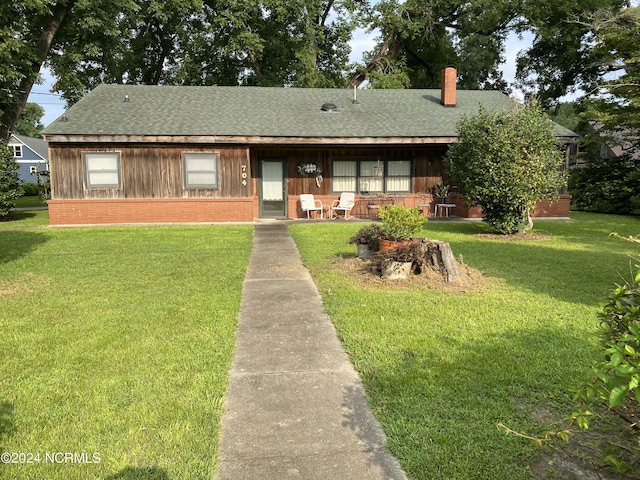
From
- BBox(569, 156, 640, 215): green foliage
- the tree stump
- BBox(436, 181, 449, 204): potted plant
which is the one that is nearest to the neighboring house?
BBox(436, 181, 449, 204): potted plant

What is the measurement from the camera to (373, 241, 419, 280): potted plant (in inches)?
271

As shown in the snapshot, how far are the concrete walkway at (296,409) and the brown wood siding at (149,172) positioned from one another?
11.0 metres

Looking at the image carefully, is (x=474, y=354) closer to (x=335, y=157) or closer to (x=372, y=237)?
(x=372, y=237)

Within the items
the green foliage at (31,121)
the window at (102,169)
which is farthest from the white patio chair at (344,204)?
the green foliage at (31,121)

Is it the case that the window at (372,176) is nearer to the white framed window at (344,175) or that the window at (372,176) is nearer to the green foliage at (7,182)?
the white framed window at (344,175)

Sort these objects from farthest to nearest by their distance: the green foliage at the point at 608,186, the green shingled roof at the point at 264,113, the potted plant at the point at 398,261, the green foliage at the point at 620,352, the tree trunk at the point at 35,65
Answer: the tree trunk at the point at 35,65, the green foliage at the point at 608,186, the green shingled roof at the point at 264,113, the potted plant at the point at 398,261, the green foliage at the point at 620,352

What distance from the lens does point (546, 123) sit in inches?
434

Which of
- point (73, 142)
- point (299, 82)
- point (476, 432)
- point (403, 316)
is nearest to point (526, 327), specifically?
point (403, 316)

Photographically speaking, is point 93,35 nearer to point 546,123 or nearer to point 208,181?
point 208,181

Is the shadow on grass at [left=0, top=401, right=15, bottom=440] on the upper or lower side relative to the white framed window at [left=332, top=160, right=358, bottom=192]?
lower

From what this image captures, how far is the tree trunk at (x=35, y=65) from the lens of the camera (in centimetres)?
2128

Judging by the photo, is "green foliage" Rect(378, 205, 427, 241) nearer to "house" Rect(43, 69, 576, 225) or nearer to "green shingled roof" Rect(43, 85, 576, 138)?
"house" Rect(43, 69, 576, 225)

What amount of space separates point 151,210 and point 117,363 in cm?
1257

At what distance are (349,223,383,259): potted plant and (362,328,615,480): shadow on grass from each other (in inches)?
151
